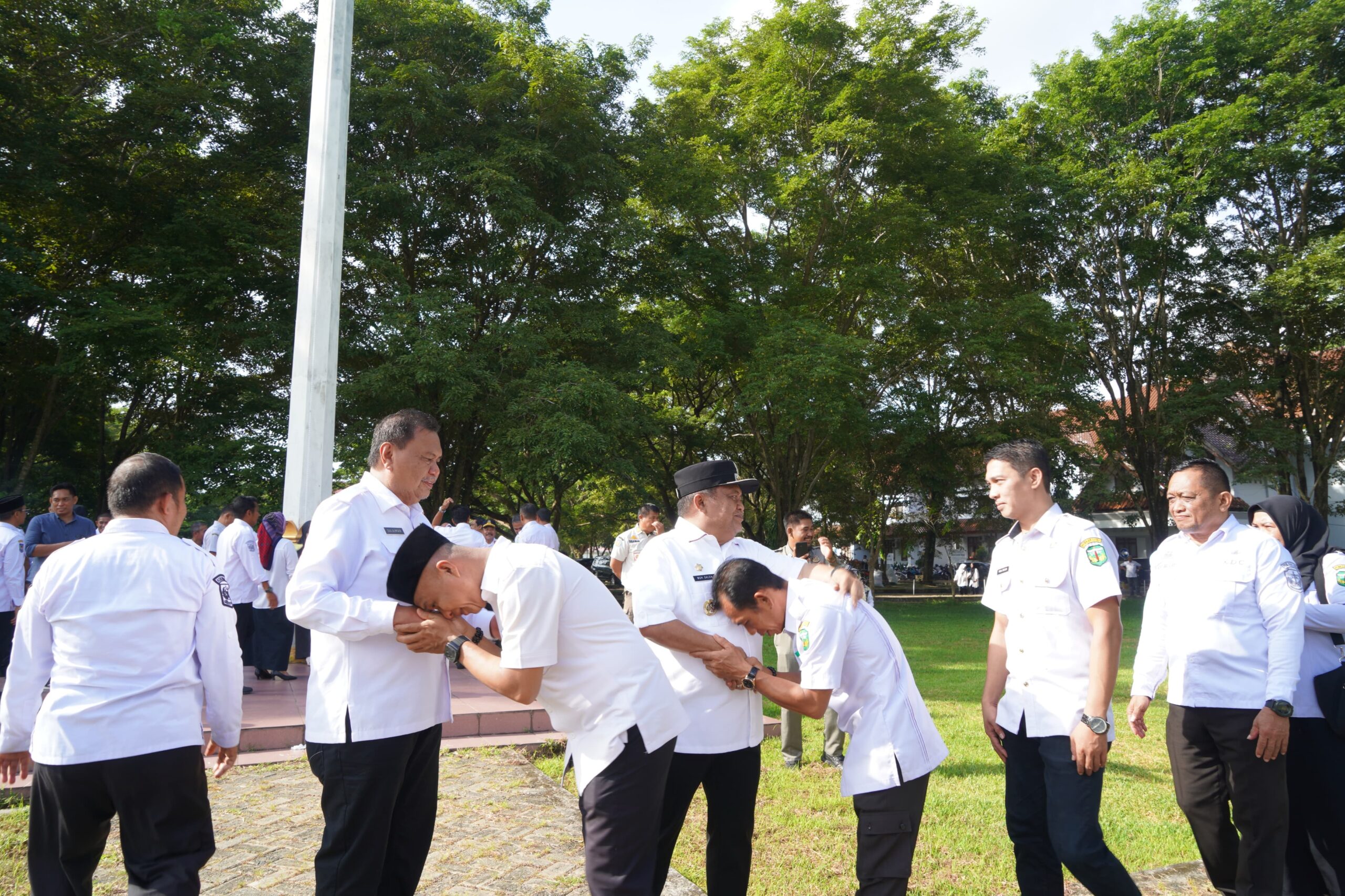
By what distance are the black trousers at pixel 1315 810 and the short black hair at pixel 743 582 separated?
2.35 metres

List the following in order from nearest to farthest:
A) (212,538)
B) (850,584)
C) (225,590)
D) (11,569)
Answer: (850,584), (11,569), (225,590), (212,538)

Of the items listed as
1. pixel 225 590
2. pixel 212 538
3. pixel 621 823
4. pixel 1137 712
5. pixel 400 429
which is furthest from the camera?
pixel 212 538

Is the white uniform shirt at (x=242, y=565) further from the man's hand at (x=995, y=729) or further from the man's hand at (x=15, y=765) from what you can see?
the man's hand at (x=995, y=729)

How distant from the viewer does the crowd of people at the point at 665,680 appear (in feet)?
9.00

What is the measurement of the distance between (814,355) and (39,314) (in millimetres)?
15268

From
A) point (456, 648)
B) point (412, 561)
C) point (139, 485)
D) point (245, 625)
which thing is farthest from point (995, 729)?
point (245, 625)

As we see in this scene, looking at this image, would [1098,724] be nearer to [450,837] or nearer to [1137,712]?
[1137,712]

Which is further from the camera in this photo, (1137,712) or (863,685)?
(1137,712)

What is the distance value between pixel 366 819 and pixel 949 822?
358 cm

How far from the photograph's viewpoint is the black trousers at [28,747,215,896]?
2881 millimetres

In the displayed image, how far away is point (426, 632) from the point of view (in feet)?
9.19

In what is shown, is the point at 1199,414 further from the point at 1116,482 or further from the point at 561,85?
the point at 561,85

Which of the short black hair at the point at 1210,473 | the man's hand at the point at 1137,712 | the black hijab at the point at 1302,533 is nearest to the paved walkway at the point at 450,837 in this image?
the man's hand at the point at 1137,712

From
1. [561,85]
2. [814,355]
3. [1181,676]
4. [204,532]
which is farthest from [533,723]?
[561,85]
